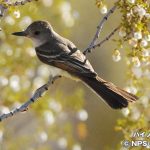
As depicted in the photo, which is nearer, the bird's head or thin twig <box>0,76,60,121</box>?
thin twig <box>0,76,60,121</box>

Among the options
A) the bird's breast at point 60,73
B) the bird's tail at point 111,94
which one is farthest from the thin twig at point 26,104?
the bird's tail at point 111,94

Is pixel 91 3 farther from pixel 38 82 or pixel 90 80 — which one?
pixel 90 80

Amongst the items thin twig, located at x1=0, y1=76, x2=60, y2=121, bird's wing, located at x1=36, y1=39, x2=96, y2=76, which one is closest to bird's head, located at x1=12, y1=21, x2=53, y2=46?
bird's wing, located at x1=36, y1=39, x2=96, y2=76

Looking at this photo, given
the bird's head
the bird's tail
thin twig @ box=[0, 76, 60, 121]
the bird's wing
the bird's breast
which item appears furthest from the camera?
the bird's head

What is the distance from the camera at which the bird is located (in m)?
4.78

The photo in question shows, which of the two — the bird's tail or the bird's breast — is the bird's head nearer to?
the bird's breast

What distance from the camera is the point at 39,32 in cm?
565

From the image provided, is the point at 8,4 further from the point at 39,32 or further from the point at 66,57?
the point at 39,32

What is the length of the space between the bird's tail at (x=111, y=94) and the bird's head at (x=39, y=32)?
2.70ft

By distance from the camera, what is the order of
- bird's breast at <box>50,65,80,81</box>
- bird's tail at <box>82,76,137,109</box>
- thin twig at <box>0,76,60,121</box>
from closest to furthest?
thin twig at <box>0,76,60,121</box>
bird's tail at <box>82,76,137,109</box>
bird's breast at <box>50,65,80,81</box>

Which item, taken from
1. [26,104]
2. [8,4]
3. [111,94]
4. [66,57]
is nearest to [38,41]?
[66,57]

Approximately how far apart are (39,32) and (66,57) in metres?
0.65

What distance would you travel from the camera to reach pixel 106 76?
31.9 feet

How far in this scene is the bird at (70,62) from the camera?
15.7ft
